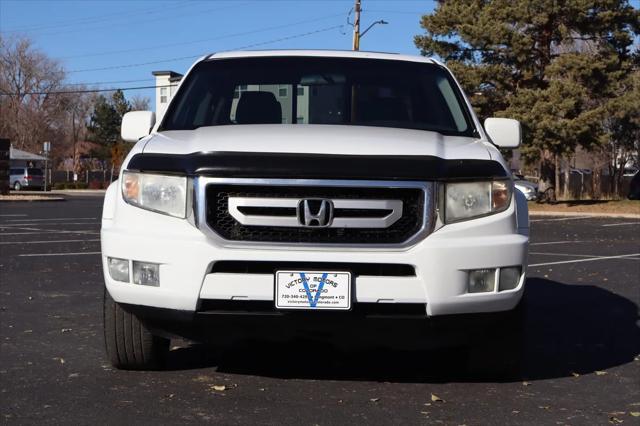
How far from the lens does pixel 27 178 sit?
59812mm

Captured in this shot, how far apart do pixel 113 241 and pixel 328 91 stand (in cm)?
196

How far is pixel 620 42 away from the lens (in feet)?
120

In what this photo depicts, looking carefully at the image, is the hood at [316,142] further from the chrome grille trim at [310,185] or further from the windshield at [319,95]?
the windshield at [319,95]

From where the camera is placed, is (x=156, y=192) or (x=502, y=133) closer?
(x=156, y=192)

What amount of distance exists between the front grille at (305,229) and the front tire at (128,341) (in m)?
0.83

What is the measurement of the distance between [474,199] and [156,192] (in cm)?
153

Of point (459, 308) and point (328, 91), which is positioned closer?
point (459, 308)

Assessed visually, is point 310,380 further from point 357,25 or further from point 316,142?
point 357,25

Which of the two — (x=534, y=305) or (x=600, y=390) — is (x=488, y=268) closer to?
(x=600, y=390)

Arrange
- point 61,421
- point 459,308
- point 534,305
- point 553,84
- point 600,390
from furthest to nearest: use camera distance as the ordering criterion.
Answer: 1. point 553,84
2. point 534,305
3. point 600,390
4. point 459,308
5. point 61,421

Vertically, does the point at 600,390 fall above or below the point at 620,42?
below

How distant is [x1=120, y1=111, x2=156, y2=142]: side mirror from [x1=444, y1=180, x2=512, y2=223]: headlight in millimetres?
2060

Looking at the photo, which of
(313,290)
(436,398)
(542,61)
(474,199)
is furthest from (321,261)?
(542,61)

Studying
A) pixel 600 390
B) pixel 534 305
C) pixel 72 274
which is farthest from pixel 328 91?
pixel 72 274
